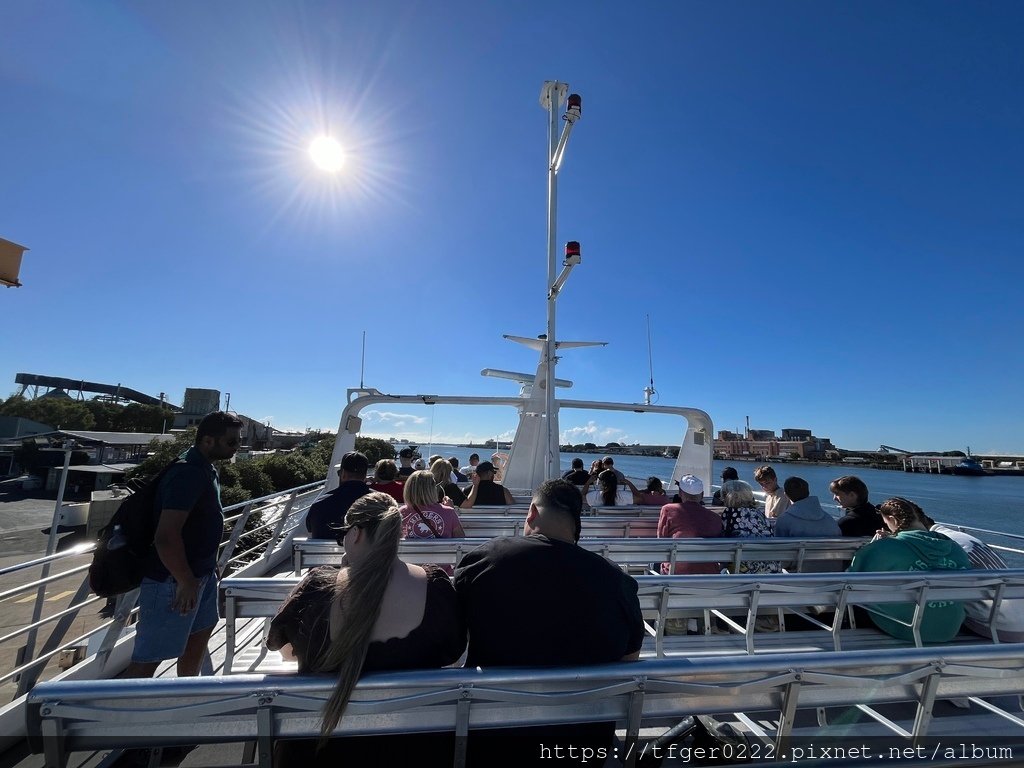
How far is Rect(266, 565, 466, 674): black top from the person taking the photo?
1508 millimetres

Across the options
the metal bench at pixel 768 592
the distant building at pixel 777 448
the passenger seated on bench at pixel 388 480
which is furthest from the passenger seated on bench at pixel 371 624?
the distant building at pixel 777 448

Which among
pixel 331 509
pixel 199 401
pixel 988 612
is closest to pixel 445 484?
pixel 331 509

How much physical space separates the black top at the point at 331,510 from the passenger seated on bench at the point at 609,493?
375cm

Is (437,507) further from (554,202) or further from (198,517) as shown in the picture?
(554,202)

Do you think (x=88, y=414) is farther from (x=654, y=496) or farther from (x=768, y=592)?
(x=768, y=592)

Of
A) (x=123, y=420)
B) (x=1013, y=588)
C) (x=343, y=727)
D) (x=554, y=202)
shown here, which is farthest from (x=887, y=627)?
(x=123, y=420)

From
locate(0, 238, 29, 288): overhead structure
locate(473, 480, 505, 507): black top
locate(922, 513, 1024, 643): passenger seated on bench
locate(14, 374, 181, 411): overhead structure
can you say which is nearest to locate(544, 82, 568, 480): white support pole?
locate(473, 480, 505, 507): black top

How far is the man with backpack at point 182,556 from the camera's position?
2.40m

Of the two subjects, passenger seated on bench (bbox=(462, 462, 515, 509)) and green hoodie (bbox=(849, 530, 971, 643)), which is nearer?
green hoodie (bbox=(849, 530, 971, 643))

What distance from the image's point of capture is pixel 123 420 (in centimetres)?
5766

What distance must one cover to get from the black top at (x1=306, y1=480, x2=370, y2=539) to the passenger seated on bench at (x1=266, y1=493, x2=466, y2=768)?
7.19ft

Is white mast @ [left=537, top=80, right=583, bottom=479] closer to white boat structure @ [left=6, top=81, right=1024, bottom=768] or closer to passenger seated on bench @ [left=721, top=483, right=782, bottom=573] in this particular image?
passenger seated on bench @ [left=721, top=483, right=782, bottom=573]

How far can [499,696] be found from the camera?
1330mm

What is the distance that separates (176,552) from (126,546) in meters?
0.25
